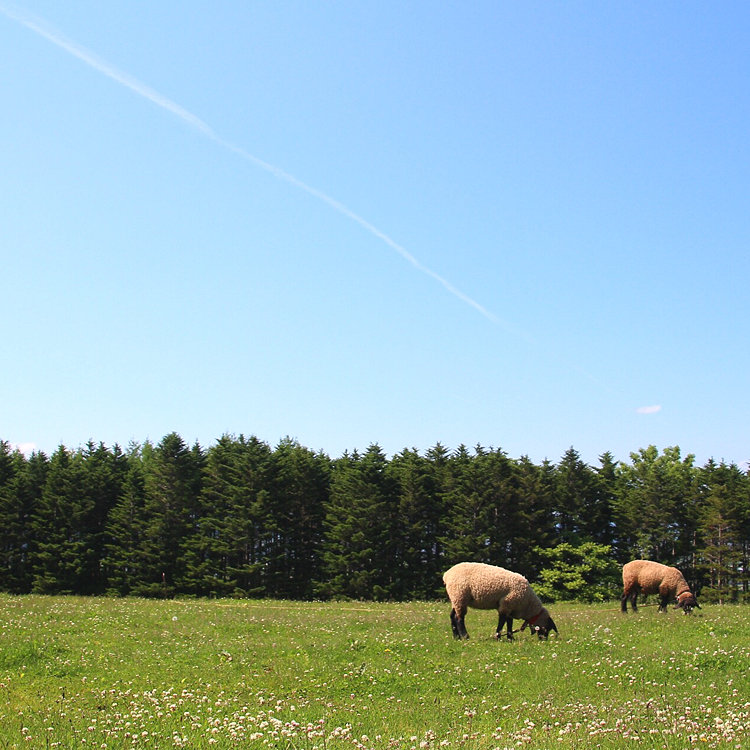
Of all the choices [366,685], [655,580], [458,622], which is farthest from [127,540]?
[366,685]

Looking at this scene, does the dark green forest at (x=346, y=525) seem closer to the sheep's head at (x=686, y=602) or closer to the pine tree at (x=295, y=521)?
the pine tree at (x=295, y=521)

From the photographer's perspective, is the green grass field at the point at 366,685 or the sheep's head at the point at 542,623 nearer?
the green grass field at the point at 366,685

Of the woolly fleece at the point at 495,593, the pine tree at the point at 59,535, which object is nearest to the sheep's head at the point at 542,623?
the woolly fleece at the point at 495,593

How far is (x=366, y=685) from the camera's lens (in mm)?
16344

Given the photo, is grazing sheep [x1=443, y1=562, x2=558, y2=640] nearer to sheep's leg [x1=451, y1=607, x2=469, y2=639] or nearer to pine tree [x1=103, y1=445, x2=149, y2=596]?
sheep's leg [x1=451, y1=607, x2=469, y2=639]

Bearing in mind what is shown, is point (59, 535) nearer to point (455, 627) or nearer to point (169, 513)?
point (169, 513)

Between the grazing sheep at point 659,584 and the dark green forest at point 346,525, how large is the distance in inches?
1129

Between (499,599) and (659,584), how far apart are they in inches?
448

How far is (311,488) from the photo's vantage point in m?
68.7

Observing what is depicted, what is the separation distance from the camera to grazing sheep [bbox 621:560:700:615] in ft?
98.7

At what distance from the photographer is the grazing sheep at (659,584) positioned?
30.1 m

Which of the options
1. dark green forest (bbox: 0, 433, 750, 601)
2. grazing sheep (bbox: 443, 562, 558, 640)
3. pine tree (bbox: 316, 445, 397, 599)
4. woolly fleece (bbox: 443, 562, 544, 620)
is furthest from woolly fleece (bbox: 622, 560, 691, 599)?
pine tree (bbox: 316, 445, 397, 599)

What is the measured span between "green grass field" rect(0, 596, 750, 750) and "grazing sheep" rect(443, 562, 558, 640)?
66 centimetres

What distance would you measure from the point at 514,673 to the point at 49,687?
38.5ft
